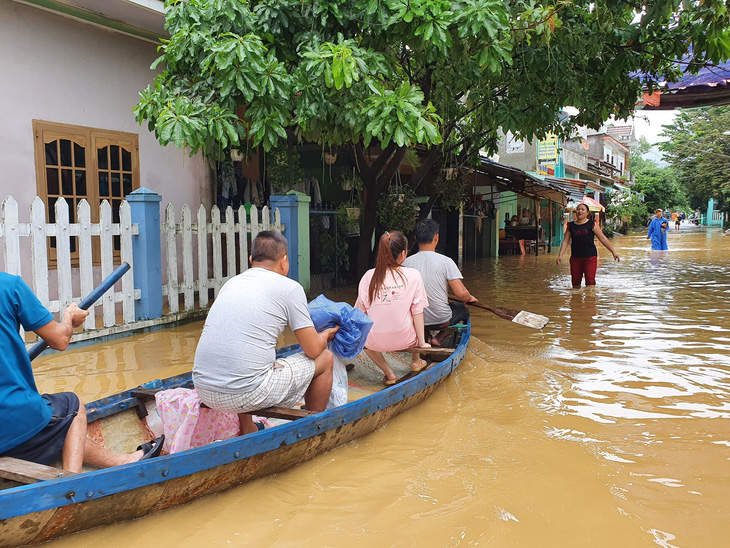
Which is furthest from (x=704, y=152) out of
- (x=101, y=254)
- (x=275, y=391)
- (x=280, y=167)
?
(x=275, y=391)

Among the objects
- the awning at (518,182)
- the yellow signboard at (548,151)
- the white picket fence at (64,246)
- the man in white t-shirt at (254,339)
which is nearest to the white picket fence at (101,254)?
the white picket fence at (64,246)

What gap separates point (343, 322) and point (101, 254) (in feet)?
12.5

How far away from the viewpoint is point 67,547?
2799 mm

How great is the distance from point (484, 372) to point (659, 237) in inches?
794

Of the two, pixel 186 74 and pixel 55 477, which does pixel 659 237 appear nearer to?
pixel 186 74

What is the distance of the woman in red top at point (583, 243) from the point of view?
389 inches

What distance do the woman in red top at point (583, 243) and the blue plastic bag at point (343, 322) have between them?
660 centimetres

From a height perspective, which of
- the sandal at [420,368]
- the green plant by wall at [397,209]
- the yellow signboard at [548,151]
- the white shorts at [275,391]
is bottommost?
the sandal at [420,368]

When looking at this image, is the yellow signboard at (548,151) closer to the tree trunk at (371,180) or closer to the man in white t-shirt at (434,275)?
the tree trunk at (371,180)

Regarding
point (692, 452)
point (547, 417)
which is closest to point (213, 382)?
point (547, 417)

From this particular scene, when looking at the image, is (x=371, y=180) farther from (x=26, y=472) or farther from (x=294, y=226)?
(x=26, y=472)

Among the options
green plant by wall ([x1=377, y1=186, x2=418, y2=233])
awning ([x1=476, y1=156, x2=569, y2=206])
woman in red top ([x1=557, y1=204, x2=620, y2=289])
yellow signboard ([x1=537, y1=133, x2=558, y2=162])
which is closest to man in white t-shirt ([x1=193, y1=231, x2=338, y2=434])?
woman in red top ([x1=557, y1=204, x2=620, y2=289])

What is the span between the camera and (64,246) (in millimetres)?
6324

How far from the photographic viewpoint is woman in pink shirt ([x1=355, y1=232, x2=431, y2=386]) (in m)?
4.96
